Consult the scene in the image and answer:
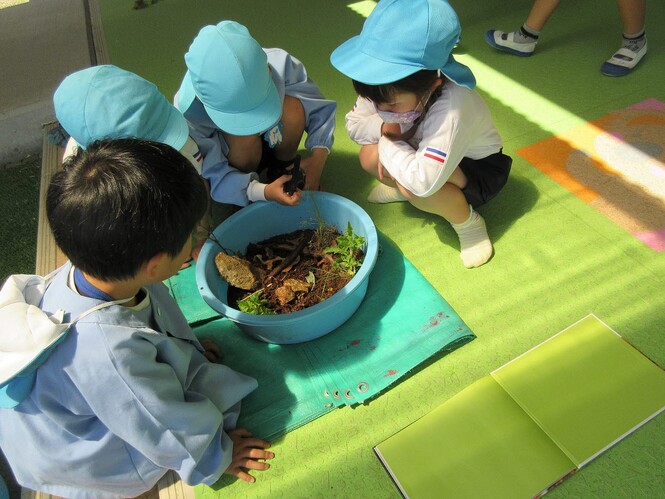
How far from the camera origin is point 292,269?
4.41 ft

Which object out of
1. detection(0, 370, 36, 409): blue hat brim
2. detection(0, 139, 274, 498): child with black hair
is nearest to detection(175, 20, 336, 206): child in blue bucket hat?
detection(0, 139, 274, 498): child with black hair

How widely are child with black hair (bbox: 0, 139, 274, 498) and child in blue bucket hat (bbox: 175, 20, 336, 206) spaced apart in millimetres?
416

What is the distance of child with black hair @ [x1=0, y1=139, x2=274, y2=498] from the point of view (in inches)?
29.0

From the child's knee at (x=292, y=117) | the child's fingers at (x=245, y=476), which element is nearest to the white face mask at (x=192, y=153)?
the child's knee at (x=292, y=117)

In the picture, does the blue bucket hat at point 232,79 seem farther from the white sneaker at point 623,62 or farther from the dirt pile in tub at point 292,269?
the white sneaker at point 623,62

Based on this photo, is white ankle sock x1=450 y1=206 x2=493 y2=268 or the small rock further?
white ankle sock x1=450 y1=206 x2=493 y2=268

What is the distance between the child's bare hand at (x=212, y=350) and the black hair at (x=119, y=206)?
0.48 metres

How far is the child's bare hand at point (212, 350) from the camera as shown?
122 centimetres

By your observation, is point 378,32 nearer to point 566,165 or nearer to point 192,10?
point 566,165

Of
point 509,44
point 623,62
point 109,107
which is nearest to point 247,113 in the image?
point 109,107

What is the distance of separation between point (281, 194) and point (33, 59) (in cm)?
220

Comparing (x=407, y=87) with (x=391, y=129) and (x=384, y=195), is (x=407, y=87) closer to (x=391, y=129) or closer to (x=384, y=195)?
(x=391, y=129)

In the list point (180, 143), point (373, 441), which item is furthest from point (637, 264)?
point (180, 143)

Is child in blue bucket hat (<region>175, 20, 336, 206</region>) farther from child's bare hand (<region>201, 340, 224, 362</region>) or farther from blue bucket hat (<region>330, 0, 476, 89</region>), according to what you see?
child's bare hand (<region>201, 340, 224, 362</region>)
